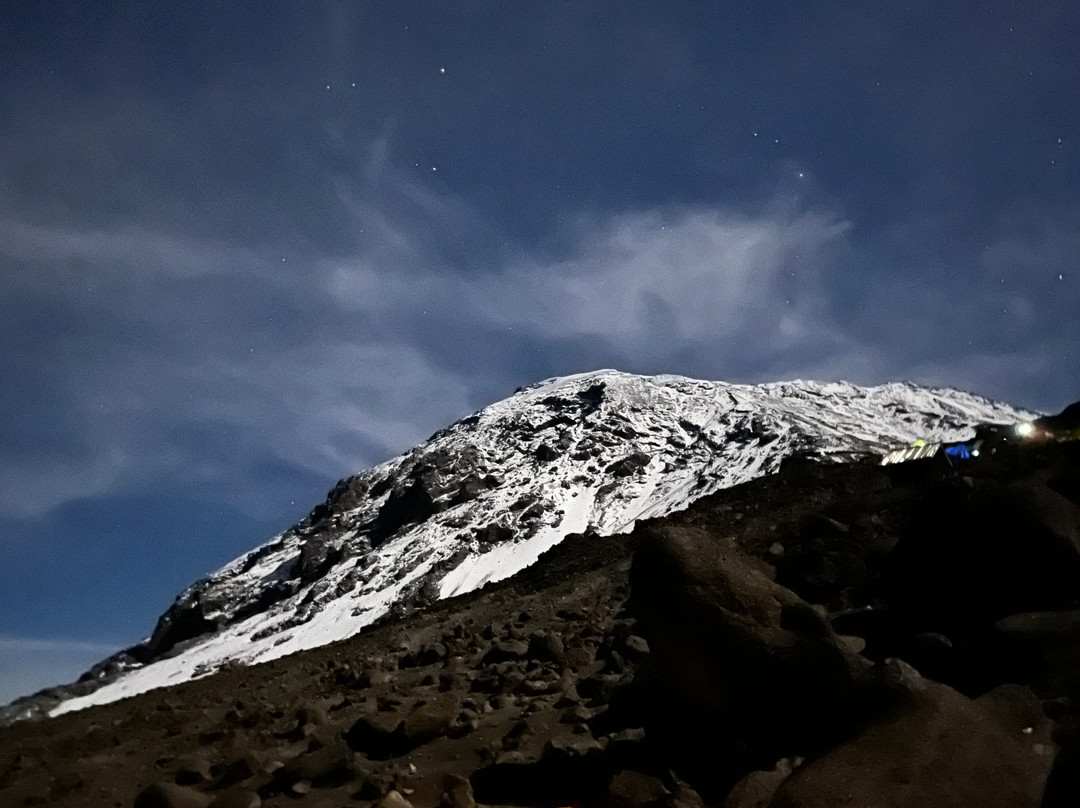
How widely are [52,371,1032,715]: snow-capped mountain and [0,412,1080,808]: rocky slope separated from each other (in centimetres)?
5922

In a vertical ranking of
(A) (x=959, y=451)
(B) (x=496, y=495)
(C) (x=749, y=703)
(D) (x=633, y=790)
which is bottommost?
(D) (x=633, y=790)

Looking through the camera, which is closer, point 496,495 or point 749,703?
point 749,703

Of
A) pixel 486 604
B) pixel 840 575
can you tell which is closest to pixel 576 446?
pixel 486 604

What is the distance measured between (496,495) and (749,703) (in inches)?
3800

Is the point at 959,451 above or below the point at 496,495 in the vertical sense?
below

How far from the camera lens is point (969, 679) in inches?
218

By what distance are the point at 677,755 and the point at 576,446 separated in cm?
11158

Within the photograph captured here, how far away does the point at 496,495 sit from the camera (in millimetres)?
101000

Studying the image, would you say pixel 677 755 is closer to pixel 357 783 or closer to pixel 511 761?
pixel 511 761

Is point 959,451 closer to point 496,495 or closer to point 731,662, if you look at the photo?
point 731,662

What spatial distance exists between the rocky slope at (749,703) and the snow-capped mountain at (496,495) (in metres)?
59.2

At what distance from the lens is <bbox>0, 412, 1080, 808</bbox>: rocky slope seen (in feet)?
14.9

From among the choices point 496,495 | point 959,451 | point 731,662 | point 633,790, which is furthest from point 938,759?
point 496,495

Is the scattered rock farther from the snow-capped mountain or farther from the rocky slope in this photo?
the snow-capped mountain
